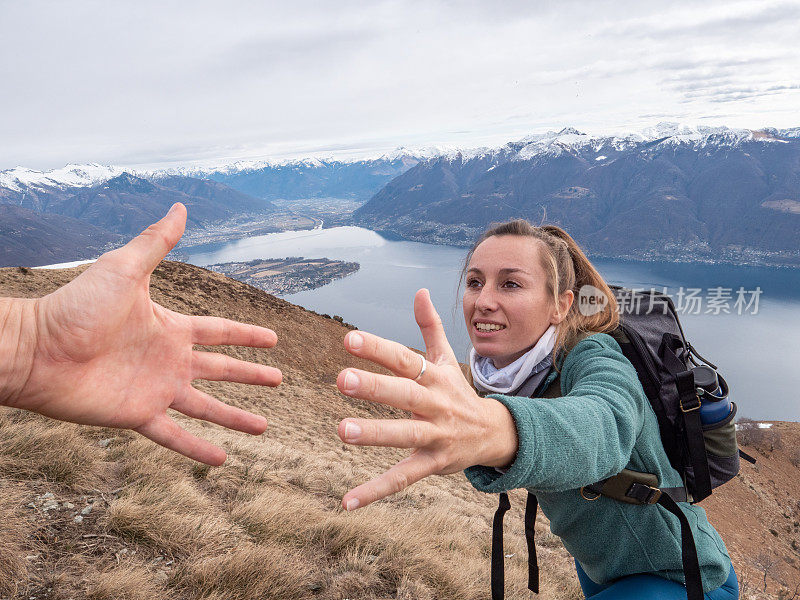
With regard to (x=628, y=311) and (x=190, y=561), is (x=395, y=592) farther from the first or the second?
(x=628, y=311)

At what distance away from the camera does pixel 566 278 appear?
176 centimetres

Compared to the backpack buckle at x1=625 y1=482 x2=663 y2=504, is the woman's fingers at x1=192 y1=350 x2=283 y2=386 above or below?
above

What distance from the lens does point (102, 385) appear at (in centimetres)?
130

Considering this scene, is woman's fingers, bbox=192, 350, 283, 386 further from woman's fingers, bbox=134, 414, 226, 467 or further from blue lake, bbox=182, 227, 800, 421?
blue lake, bbox=182, 227, 800, 421

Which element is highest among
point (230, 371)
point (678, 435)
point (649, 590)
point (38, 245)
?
point (230, 371)

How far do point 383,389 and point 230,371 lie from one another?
994 mm

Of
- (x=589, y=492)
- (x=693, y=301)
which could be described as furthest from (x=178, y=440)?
(x=693, y=301)

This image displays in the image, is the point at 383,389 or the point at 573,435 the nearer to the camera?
the point at 383,389

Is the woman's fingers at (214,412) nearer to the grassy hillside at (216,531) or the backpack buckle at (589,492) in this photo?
the backpack buckle at (589,492)

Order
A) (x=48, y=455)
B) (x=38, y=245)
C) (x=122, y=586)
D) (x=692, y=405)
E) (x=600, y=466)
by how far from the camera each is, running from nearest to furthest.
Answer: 1. (x=600, y=466)
2. (x=692, y=405)
3. (x=122, y=586)
4. (x=48, y=455)
5. (x=38, y=245)

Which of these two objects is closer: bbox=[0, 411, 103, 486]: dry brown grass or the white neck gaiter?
the white neck gaiter

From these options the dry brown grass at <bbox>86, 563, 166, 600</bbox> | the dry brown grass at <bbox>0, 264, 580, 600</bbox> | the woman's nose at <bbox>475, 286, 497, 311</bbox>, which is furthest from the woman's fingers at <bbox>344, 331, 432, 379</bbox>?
the dry brown grass at <bbox>86, 563, 166, 600</bbox>

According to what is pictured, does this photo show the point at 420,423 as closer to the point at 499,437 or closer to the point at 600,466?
the point at 499,437

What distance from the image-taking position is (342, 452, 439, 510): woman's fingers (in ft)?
2.67
